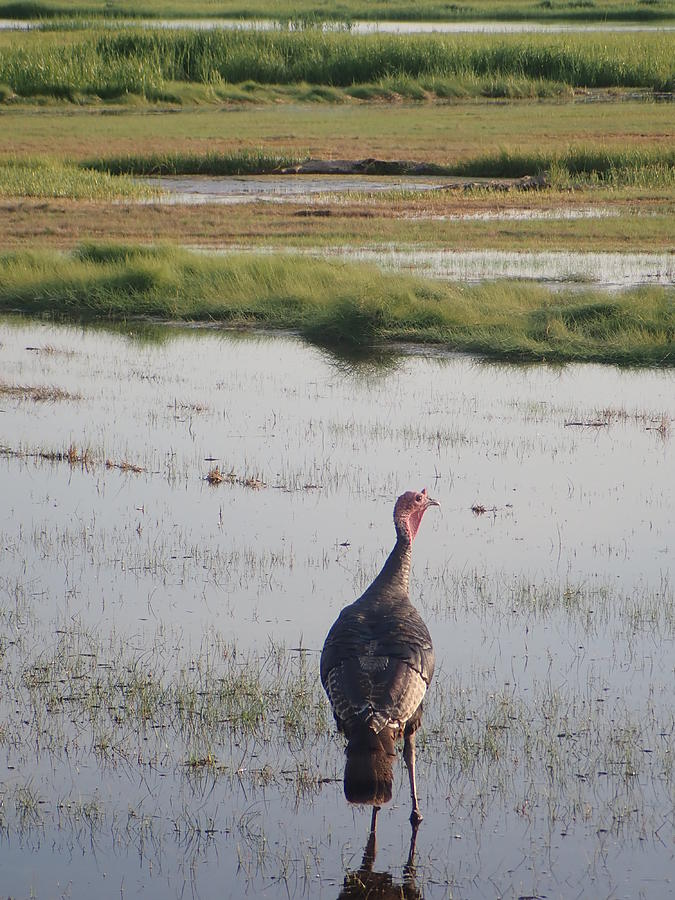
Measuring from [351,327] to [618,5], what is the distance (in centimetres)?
7581

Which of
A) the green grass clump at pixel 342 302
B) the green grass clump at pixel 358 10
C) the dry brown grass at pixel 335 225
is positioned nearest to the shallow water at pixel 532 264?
the dry brown grass at pixel 335 225

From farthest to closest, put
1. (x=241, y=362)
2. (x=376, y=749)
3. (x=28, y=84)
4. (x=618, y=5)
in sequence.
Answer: (x=618, y=5) → (x=28, y=84) → (x=241, y=362) → (x=376, y=749)

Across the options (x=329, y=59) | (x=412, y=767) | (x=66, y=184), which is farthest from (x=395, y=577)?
(x=329, y=59)

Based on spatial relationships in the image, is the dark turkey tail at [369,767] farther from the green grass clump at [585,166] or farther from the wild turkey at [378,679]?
the green grass clump at [585,166]

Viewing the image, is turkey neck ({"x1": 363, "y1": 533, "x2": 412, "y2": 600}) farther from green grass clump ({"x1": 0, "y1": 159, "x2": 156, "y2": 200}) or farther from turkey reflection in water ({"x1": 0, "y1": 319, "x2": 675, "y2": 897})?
green grass clump ({"x1": 0, "y1": 159, "x2": 156, "y2": 200})

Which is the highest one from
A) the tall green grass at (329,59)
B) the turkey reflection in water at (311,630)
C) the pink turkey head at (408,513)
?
the tall green grass at (329,59)

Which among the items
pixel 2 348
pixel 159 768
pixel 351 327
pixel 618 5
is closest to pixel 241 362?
pixel 351 327

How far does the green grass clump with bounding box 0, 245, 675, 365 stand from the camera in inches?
601

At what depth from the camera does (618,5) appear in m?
85.1

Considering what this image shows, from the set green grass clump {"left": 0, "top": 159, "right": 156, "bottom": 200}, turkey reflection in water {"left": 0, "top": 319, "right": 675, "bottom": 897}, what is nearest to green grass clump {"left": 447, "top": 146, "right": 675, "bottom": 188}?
green grass clump {"left": 0, "top": 159, "right": 156, "bottom": 200}

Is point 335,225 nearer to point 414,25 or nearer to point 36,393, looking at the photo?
point 36,393

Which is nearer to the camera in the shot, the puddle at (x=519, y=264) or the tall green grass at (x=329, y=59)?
the puddle at (x=519, y=264)

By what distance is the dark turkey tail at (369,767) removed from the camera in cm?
464

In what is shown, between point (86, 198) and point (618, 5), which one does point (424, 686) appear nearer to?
point (86, 198)
